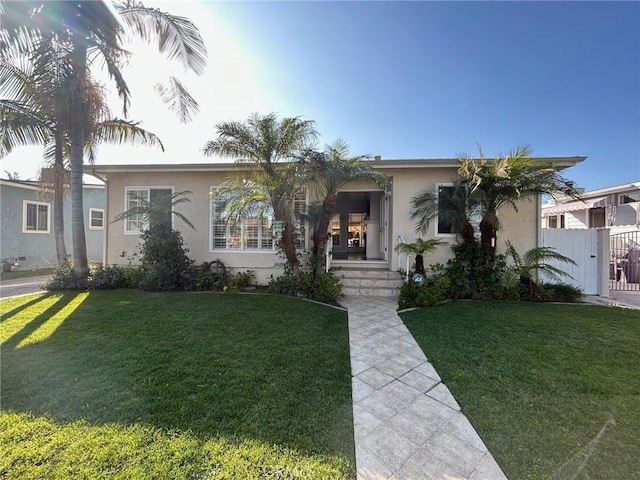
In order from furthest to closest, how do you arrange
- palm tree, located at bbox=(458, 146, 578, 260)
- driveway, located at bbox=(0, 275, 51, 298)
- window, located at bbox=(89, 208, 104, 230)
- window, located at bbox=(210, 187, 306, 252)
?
window, located at bbox=(89, 208, 104, 230)
window, located at bbox=(210, 187, 306, 252)
driveway, located at bbox=(0, 275, 51, 298)
palm tree, located at bbox=(458, 146, 578, 260)

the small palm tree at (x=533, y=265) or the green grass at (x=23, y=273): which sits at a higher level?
the small palm tree at (x=533, y=265)

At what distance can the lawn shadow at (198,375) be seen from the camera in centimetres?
241

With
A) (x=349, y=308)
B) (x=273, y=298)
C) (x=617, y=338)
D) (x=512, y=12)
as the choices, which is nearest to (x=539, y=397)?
(x=617, y=338)

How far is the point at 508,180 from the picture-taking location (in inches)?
247

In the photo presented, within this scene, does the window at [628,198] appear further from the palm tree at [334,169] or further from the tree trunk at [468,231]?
the palm tree at [334,169]

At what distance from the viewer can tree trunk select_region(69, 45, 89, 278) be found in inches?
270

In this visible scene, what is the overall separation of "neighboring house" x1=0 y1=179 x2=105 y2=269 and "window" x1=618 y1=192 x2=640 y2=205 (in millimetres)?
22379

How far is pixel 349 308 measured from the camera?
6.18 meters

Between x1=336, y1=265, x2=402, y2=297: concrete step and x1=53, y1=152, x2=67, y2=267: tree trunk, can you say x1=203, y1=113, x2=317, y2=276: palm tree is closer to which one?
x1=336, y1=265, x2=402, y2=297: concrete step

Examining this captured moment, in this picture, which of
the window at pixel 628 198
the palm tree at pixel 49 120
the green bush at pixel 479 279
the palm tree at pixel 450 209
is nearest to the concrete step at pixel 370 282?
the green bush at pixel 479 279

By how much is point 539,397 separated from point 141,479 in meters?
3.82

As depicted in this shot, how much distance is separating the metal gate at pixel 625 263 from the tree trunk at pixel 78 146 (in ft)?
54.9

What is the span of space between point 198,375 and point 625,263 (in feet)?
44.3

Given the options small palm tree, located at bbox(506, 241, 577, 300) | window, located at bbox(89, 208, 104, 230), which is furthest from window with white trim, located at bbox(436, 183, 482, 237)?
window, located at bbox(89, 208, 104, 230)
